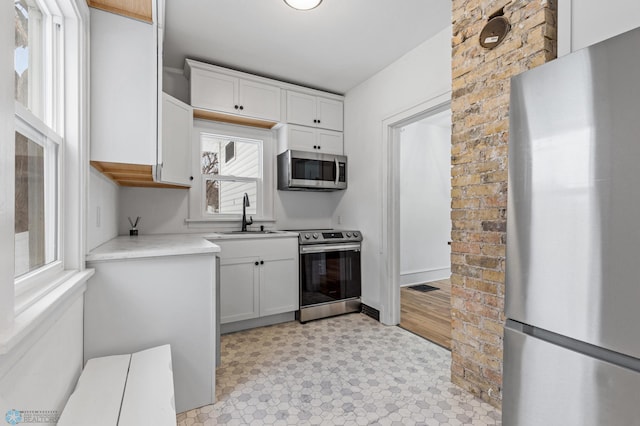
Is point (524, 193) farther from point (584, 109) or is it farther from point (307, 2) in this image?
point (307, 2)

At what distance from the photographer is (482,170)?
1.83 metres

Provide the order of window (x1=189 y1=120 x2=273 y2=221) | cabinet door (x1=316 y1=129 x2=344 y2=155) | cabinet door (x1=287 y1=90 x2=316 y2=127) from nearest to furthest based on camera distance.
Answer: window (x1=189 y1=120 x2=273 y2=221) → cabinet door (x1=287 y1=90 x2=316 y2=127) → cabinet door (x1=316 y1=129 x2=344 y2=155)

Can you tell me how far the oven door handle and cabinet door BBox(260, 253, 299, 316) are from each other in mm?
144

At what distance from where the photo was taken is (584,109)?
92 cm

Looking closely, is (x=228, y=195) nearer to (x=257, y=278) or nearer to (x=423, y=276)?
(x=257, y=278)

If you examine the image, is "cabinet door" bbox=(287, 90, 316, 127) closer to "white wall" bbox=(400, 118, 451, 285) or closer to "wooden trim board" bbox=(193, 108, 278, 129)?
"wooden trim board" bbox=(193, 108, 278, 129)

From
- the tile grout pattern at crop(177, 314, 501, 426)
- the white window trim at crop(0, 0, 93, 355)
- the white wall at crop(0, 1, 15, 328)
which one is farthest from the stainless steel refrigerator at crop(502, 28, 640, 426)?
the white window trim at crop(0, 0, 93, 355)

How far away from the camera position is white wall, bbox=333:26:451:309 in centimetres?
267

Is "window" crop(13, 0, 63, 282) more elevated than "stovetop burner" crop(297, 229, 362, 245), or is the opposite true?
"window" crop(13, 0, 63, 282)

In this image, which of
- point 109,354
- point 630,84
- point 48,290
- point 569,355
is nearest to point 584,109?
point 630,84

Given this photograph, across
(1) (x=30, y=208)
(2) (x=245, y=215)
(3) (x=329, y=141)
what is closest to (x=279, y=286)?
(2) (x=245, y=215)

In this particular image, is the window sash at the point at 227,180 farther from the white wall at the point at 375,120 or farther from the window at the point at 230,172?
the white wall at the point at 375,120

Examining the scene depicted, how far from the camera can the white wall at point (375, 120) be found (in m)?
2.67

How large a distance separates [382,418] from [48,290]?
1.67 meters
